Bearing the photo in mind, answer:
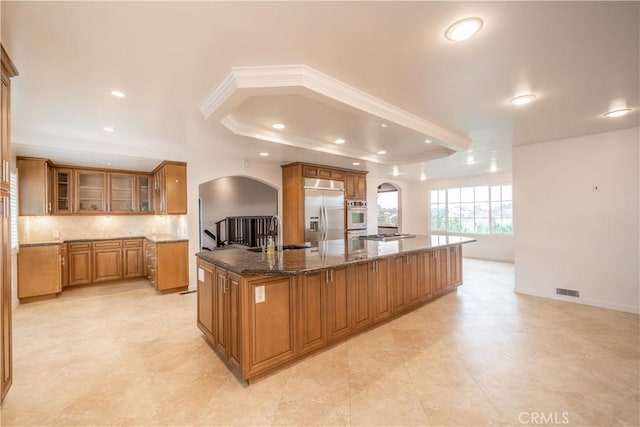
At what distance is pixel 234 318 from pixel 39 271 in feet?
13.5

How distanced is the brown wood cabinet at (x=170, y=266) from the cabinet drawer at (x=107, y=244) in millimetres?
1034

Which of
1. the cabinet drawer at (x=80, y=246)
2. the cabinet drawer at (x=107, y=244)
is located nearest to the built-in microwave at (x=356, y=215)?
the cabinet drawer at (x=107, y=244)

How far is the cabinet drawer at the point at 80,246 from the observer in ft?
16.1

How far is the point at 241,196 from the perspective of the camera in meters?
8.41

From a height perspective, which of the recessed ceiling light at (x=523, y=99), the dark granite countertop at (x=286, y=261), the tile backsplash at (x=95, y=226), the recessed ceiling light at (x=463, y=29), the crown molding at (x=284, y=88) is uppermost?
the recessed ceiling light at (x=463, y=29)

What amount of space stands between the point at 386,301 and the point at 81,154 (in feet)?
15.8

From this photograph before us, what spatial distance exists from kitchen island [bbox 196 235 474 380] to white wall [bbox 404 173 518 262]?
5351 mm

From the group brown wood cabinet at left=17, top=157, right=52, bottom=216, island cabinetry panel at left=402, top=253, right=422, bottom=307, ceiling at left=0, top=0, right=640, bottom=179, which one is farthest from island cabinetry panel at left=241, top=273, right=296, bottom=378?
brown wood cabinet at left=17, top=157, right=52, bottom=216

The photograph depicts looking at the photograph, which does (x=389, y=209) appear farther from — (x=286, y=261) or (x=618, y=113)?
(x=286, y=261)

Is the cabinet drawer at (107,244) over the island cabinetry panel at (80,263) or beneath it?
over

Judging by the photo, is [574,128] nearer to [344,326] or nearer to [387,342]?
[387,342]

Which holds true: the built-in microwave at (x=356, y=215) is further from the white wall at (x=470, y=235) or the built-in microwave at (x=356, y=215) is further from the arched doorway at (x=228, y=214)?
the white wall at (x=470, y=235)

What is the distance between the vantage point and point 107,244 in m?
5.23

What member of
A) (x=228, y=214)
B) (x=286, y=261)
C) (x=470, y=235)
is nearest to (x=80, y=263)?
(x=228, y=214)
